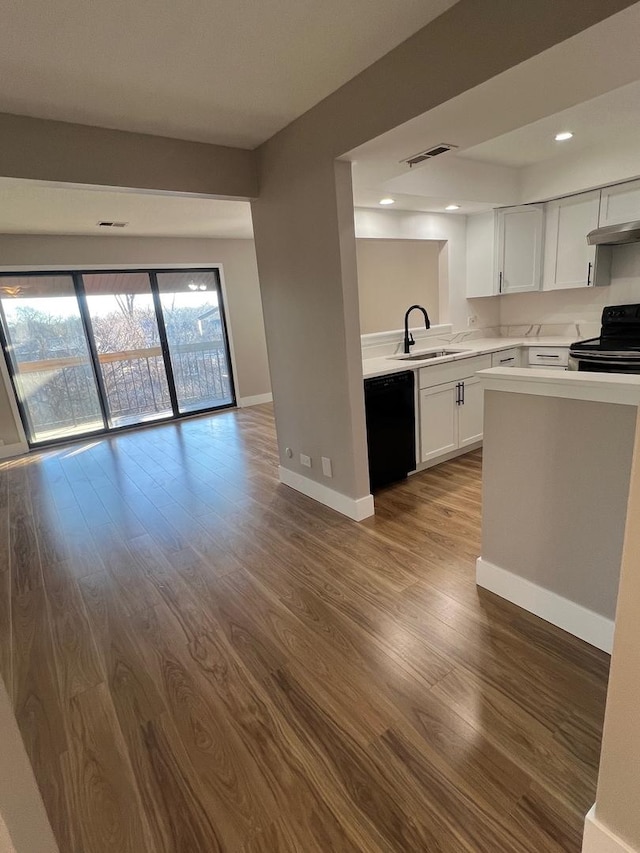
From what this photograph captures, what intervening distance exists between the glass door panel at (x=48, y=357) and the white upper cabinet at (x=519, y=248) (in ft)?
17.0

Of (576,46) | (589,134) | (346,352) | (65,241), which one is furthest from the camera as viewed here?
(65,241)

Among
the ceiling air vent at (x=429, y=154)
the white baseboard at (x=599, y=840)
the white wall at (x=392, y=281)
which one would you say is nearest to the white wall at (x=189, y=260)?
the white wall at (x=392, y=281)

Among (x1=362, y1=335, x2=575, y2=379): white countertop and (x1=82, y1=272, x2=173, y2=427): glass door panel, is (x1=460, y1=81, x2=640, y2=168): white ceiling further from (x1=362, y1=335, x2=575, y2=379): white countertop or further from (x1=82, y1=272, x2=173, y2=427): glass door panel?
(x1=82, y1=272, x2=173, y2=427): glass door panel

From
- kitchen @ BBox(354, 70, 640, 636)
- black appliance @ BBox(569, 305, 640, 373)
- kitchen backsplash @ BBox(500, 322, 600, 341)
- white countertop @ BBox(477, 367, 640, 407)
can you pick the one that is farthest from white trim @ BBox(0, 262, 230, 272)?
white countertop @ BBox(477, 367, 640, 407)

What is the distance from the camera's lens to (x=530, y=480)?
1.87 meters

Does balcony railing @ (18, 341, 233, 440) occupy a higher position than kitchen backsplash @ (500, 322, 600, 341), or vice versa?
kitchen backsplash @ (500, 322, 600, 341)

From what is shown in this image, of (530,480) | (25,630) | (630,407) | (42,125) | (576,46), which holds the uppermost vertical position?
(42,125)

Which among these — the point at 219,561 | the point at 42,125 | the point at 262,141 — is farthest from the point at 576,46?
the point at 219,561

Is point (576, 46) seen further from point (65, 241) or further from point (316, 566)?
point (65, 241)

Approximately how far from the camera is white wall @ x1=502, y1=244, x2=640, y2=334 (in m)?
3.82

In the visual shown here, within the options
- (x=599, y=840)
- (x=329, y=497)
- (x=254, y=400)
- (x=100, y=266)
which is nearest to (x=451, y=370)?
(x=329, y=497)

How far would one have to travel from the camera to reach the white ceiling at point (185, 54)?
5.19ft

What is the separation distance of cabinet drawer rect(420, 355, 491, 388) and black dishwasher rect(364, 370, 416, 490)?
0.18 metres

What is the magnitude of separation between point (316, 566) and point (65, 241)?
5.26m
